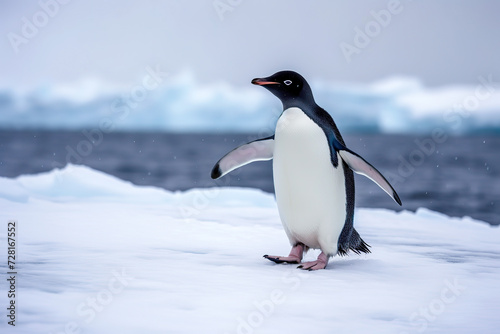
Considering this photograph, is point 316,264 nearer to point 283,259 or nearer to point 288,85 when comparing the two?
point 283,259

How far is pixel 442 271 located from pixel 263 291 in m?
1.14

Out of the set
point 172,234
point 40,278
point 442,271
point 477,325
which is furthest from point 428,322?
point 172,234

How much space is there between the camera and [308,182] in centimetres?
303

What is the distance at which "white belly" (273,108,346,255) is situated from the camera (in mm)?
3004

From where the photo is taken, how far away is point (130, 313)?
221cm

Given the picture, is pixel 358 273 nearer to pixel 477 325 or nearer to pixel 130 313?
pixel 477 325

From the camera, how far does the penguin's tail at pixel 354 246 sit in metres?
3.29

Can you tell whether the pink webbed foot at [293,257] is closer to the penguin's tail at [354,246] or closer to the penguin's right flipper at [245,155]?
the penguin's tail at [354,246]
